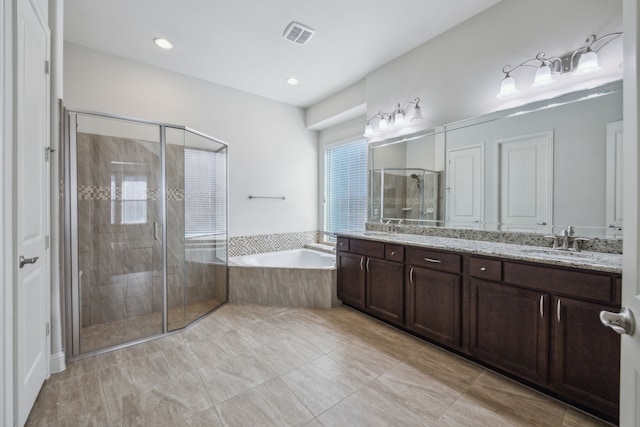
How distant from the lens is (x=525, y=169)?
221cm

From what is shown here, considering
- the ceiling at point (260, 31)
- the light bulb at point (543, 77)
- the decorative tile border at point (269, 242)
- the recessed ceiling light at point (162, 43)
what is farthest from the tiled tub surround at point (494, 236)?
the recessed ceiling light at point (162, 43)

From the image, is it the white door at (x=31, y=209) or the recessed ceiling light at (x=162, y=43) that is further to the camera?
the recessed ceiling light at (x=162, y=43)

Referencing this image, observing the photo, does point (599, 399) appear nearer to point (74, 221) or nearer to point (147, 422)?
point (147, 422)

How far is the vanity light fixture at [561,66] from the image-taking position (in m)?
1.85

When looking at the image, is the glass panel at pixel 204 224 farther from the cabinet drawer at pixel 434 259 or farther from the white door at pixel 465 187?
the white door at pixel 465 187

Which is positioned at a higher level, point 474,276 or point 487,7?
point 487,7

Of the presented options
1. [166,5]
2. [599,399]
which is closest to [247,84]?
[166,5]

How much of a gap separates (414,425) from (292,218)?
332cm

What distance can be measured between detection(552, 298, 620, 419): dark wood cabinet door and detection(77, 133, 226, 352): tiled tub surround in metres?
2.98

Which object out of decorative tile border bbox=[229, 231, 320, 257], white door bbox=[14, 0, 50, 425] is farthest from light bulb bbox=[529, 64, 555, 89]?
decorative tile border bbox=[229, 231, 320, 257]

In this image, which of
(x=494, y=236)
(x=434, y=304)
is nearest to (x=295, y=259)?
(x=434, y=304)

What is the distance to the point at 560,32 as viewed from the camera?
2023 mm

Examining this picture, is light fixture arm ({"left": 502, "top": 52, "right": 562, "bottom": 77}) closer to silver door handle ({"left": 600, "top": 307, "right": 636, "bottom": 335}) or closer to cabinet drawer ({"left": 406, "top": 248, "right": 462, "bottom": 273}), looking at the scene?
cabinet drawer ({"left": 406, "top": 248, "right": 462, "bottom": 273})

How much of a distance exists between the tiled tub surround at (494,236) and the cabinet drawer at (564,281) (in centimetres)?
54
